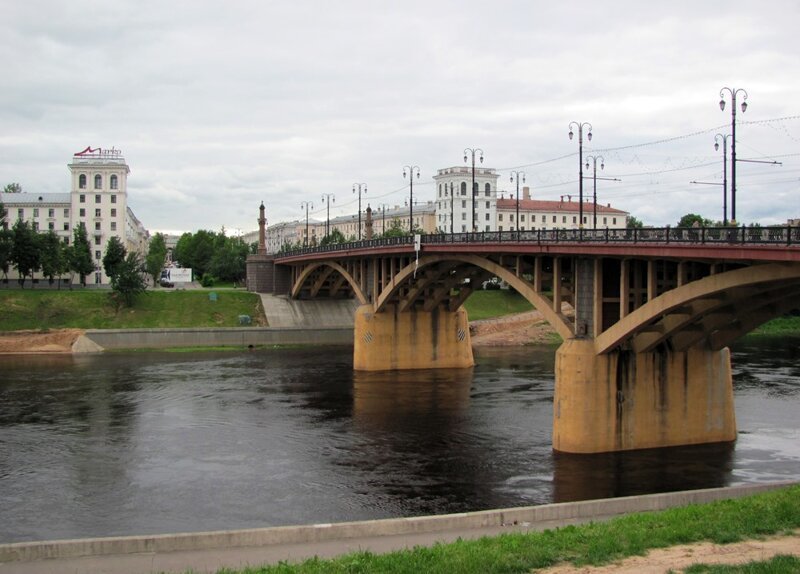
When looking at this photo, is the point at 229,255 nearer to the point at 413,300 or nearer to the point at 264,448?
the point at 413,300

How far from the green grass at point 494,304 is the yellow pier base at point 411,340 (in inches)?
884

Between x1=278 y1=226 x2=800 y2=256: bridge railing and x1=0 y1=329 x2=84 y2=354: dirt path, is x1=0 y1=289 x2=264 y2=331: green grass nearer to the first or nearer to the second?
x1=0 y1=329 x2=84 y2=354: dirt path

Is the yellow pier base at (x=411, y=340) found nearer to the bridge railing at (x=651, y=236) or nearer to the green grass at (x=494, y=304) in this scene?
the bridge railing at (x=651, y=236)

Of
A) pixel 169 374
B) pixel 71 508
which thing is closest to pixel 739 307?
pixel 71 508

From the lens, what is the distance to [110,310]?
83500mm

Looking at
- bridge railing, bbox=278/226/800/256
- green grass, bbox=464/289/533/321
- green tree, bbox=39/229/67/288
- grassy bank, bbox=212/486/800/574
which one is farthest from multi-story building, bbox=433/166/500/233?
grassy bank, bbox=212/486/800/574

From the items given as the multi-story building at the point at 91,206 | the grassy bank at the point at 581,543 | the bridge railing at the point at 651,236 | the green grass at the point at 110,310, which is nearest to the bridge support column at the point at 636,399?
the bridge railing at the point at 651,236

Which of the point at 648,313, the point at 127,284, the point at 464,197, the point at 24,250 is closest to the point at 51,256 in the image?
the point at 24,250

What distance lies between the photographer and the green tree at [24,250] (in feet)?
296

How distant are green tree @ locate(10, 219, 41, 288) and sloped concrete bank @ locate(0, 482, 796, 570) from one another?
259 ft

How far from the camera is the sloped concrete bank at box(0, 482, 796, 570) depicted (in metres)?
18.0

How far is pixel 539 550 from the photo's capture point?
1622 centimetres

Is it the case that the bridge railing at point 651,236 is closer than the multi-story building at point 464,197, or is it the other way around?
the bridge railing at point 651,236

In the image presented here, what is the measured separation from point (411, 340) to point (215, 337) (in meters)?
23.1
